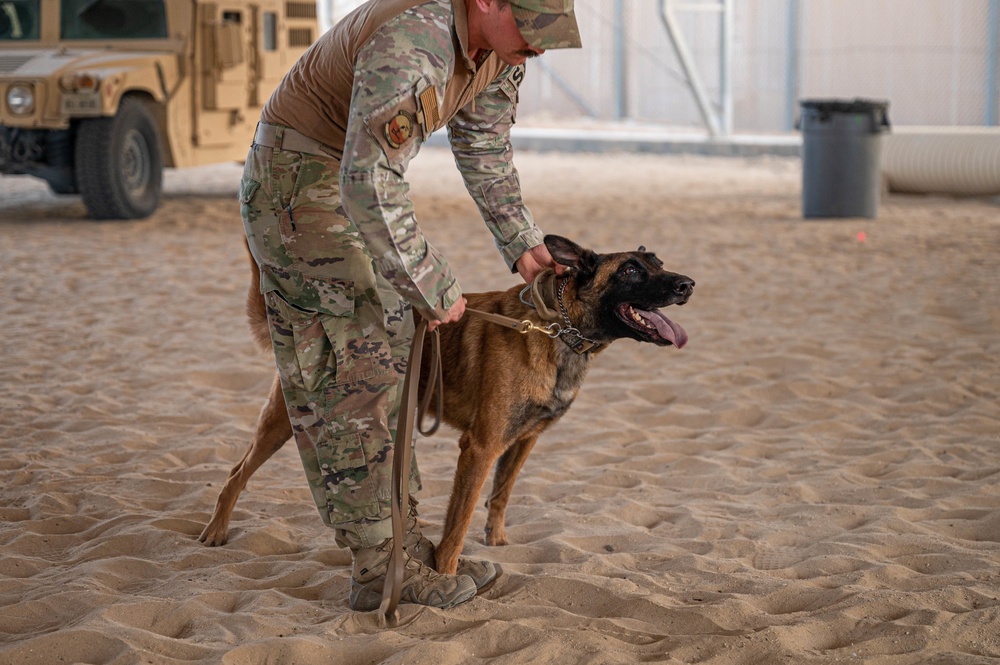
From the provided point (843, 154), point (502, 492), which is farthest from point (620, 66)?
point (502, 492)

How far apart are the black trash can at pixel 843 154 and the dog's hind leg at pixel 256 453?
947cm

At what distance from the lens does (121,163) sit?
1154 cm

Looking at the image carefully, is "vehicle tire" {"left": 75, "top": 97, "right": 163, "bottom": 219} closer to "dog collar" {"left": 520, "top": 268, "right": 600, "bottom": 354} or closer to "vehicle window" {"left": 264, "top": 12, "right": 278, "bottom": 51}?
"vehicle window" {"left": 264, "top": 12, "right": 278, "bottom": 51}

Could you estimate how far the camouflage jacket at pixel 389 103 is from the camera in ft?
9.15

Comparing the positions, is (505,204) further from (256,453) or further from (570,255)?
(256,453)

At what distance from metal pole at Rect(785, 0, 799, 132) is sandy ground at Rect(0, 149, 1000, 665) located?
11805mm

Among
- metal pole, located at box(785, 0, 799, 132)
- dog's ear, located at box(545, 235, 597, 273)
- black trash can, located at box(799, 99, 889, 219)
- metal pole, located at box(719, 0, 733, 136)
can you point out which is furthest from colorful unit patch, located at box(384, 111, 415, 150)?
metal pole, located at box(785, 0, 799, 132)

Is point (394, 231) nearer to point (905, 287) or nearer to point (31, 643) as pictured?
point (31, 643)

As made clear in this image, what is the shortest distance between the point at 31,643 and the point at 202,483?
63.9 inches

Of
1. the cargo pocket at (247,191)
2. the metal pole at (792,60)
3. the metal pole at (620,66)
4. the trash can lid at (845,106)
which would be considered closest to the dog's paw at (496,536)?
the cargo pocket at (247,191)

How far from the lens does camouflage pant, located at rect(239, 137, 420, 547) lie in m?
3.16

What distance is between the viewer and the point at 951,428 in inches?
207

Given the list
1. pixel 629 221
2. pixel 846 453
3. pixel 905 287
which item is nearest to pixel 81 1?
pixel 629 221

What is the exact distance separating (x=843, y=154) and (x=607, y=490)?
27.7 ft
